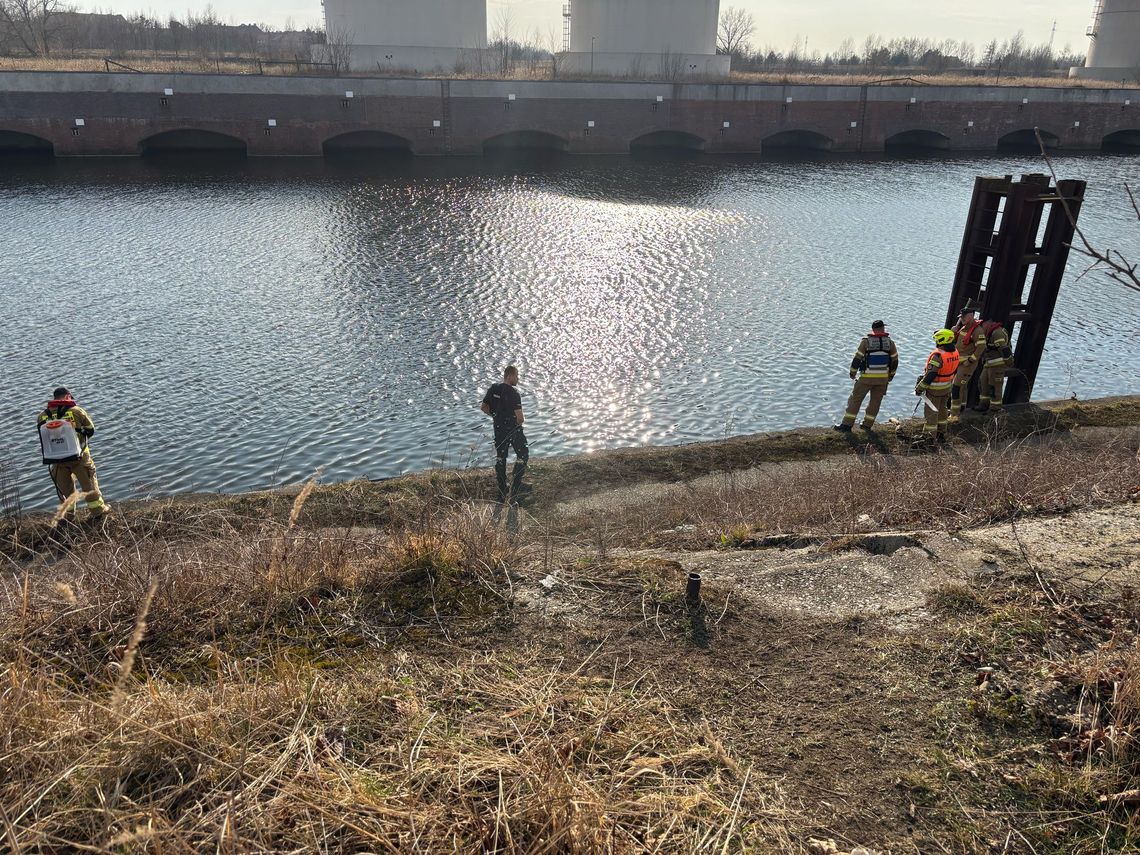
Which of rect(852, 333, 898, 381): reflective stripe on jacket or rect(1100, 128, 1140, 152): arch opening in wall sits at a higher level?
rect(1100, 128, 1140, 152): arch opening in wall

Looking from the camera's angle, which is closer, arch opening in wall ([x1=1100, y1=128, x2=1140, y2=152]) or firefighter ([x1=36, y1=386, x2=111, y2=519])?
firefighter ([x1=36, y1=386, x2=111, y2=519])

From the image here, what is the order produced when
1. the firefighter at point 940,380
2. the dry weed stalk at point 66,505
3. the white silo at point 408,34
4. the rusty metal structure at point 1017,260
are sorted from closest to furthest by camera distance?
the dry weed stalk at point 66,505 → the firefighter at point 940,380 → the rusty metal structure at point 1017,260 → the white silo at point 408,34

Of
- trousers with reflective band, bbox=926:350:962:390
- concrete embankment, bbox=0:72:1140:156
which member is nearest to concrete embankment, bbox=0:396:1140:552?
trousers with reflective band, bbox=926:350:962:390

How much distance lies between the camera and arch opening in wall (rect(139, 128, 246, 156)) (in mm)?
40950

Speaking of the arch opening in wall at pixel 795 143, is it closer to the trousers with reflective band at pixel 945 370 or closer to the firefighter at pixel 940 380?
the firefighter at pixel 940 380

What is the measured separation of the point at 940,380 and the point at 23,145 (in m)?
44.9

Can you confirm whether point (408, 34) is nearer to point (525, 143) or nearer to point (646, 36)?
point (525, 143)

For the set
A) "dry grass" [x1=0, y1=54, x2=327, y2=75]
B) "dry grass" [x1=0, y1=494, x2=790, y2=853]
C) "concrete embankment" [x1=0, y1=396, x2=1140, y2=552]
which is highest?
"dry grass" [x1=0, y1=54, x2=327, y2=75]

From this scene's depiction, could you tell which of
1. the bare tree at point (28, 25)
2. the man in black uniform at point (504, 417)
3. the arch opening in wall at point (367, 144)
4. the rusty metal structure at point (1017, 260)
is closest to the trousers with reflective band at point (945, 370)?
the rusty metal structure at point (1017, 260)

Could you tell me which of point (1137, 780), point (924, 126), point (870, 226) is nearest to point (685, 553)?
point (1137, 780)

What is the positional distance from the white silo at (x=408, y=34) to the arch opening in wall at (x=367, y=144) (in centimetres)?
1027

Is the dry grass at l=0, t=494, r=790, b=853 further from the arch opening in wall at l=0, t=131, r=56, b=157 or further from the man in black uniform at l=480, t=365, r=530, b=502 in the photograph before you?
the arch opening in wall at l=0, t=131, r=56, b=157

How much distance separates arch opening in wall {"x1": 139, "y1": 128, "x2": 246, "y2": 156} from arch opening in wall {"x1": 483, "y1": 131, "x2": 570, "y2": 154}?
14.3 m

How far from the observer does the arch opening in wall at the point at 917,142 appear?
1962 inches
